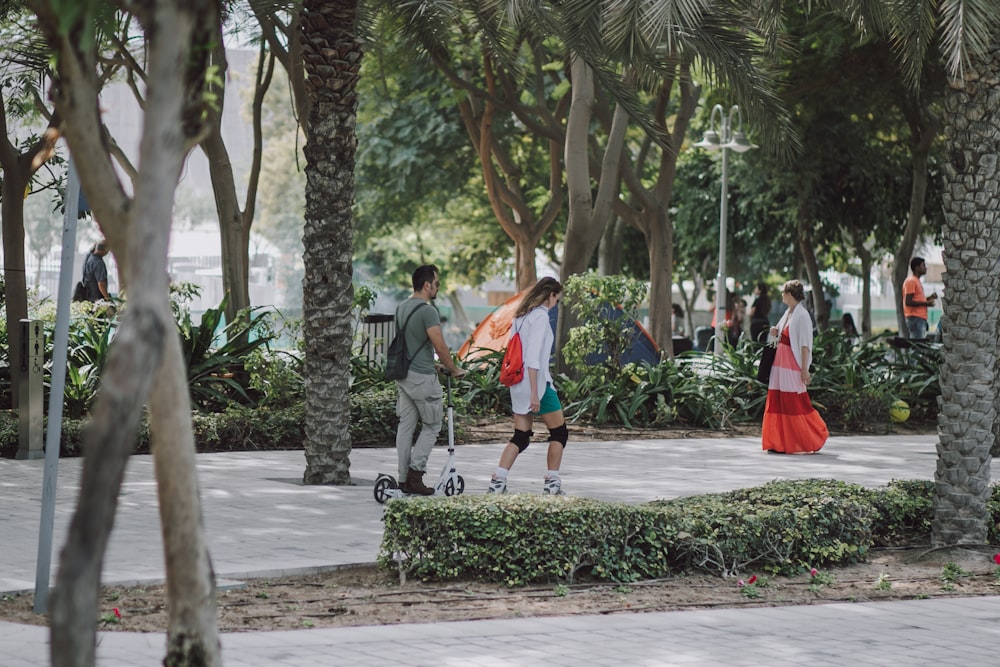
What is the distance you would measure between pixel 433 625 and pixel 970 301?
14.1 feet

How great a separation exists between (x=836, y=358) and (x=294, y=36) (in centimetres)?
978

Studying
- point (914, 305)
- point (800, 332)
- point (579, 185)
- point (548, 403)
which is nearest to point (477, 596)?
point (548, 403)

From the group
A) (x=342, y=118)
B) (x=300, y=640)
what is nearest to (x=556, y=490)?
(x=342, y=118)

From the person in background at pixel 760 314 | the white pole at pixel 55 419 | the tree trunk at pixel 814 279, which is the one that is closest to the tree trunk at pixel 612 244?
the tree trunk at pixel 814 279

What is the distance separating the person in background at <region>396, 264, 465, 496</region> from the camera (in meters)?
10.2

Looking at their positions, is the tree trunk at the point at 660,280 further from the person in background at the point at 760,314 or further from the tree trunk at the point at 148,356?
the tree trunk at the point at 148,356

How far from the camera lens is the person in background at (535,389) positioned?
10352 mm

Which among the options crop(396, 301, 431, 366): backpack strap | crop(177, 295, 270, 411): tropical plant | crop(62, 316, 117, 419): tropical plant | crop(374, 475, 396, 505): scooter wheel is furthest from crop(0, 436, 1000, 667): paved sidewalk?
crop(177, 295, 270, 411): tropical plant

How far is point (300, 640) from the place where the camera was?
6023 mm

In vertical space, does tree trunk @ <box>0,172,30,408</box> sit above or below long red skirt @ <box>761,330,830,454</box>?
above

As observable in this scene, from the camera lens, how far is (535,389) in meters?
10.4

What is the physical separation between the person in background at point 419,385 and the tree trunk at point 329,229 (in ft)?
3.04

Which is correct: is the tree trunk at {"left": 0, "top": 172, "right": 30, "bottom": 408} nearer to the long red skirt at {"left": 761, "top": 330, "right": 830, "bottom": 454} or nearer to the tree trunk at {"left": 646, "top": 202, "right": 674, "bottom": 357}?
the long red skirt at {"left": 761, "top": 330, "right": 830, "bottom": 454}

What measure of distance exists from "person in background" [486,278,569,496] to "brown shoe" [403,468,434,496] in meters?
0.48
